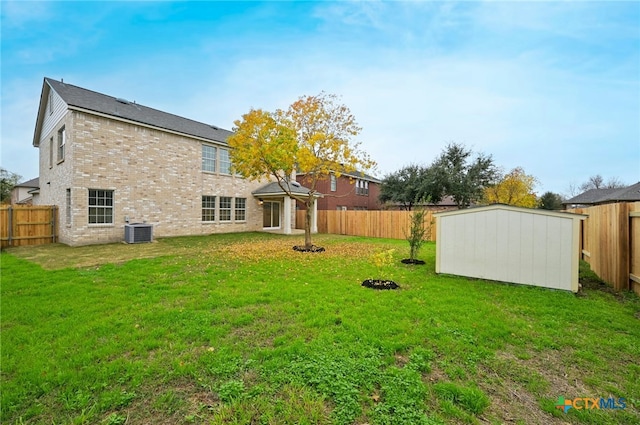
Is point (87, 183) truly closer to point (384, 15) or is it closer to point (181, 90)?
point (181, 90)

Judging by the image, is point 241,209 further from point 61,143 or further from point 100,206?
point 61,143

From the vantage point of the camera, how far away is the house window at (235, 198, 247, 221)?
→ 18.7m

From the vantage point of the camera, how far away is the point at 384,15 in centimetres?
1026

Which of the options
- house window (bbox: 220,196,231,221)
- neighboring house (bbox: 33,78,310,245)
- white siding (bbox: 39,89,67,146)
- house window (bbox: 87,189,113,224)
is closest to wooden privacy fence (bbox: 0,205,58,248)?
neighboring house (bbox: 33,78,310,245)

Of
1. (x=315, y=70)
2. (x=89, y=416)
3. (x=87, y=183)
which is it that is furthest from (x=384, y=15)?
(x=87, y=183)

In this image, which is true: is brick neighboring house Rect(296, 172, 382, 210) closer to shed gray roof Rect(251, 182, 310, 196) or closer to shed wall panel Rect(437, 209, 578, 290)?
shed gray roof Rect(251, 182, 310, 196)

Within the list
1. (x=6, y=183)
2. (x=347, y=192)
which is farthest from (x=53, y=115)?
(x=6, y=183)

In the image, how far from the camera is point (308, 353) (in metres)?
3.11

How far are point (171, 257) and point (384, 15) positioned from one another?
38.7 feet

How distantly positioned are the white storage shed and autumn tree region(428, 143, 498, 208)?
18.7m

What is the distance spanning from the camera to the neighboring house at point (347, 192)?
2560 cm

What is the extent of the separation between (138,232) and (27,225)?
15.9ft

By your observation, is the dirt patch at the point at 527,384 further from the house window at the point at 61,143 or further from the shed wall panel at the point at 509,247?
the house window at the point at 61,143

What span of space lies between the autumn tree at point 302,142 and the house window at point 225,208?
21.7ft
